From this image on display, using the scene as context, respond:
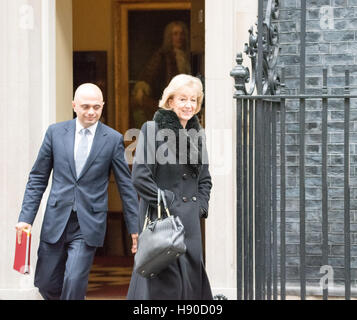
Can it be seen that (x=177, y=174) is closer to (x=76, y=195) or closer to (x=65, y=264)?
(x=76, y=195)

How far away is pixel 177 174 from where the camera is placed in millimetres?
6098

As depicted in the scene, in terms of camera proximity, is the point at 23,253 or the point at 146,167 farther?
the point at 23,253

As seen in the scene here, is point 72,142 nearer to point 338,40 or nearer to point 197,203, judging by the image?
point 197,203

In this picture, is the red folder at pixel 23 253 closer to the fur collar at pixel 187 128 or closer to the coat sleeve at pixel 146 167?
the coat sleeve at pixel 146 167

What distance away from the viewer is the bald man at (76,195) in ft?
22.1

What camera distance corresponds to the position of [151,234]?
18.5ft

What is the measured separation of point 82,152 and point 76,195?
0.32 metres

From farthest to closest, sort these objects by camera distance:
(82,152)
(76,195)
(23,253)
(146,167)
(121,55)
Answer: (121,55) < (82,152) < (76,195) < (23,253) < (146,167)

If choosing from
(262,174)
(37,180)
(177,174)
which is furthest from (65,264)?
(262,174)

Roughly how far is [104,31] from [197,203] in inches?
273

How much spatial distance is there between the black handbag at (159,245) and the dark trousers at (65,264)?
1.03m

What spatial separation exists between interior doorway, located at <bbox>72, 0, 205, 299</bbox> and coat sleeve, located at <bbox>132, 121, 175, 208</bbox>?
631cm

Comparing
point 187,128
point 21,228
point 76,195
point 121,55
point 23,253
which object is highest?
point 121,55

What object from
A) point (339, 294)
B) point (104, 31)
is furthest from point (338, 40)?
point (104, 31)
